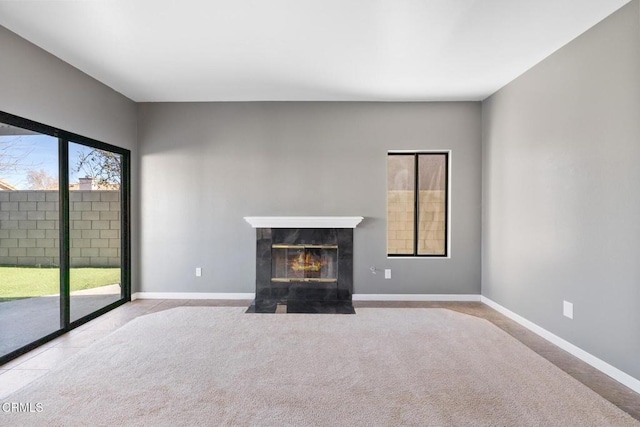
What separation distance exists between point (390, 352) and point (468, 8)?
268cm

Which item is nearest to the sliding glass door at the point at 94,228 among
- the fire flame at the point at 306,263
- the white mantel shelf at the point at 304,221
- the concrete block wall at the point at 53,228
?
the concrete block wall at the point at 53,228

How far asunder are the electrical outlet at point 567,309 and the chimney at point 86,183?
192 inches

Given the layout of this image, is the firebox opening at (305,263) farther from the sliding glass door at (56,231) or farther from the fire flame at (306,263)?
the sliding glass door at (56,231)

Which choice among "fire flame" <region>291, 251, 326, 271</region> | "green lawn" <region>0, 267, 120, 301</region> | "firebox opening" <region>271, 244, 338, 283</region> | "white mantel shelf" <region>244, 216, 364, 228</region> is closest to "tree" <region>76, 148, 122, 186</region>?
"green lawn" <region>0, 267, 120, 301</region>

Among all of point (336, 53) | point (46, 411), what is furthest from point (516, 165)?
point (46, 411)

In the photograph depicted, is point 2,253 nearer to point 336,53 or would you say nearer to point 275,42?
point 275,42

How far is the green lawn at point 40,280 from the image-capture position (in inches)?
107

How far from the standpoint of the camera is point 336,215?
14.2 ft

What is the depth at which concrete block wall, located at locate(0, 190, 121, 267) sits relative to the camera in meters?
2.74

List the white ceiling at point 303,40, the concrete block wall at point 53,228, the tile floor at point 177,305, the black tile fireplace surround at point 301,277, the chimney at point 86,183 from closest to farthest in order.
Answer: the tile floor at point 177,305, the white ceiling at point 303,40, the concrete block wall at point 53,228, the chimney at point 86,183, the black tile fireplace surround at point 301,277

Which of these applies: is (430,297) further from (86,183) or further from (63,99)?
(63,99)

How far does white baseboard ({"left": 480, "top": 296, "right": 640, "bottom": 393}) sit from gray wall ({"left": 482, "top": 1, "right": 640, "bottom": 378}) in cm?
5

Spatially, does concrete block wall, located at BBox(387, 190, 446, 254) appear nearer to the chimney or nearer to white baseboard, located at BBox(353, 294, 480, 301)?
white baseboard, located at BBox(353, 294, 480, 301)

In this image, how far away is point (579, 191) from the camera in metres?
2.68
